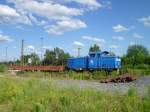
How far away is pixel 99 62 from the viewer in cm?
4628

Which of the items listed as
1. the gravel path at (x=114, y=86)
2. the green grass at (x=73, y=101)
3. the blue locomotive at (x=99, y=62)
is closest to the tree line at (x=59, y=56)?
the blue locomotive at (x=99, y=62)

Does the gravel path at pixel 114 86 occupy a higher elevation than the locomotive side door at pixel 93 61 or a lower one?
lower

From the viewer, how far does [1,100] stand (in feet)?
48.3

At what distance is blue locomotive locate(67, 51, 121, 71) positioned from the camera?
45.4 m

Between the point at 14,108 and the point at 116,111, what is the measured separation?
12.9 feet

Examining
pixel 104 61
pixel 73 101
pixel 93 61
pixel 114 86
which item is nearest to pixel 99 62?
pixel 104 61

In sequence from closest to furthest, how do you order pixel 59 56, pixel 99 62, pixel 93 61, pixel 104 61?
pixel 104 61, pixel 99 62, pixel 93 61, pixel 59 56

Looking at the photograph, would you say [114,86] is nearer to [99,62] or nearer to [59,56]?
[99,62]

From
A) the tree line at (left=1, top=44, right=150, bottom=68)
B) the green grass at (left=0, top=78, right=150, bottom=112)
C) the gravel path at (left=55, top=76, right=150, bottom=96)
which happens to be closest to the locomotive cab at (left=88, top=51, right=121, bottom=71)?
the gravel path at (left=55, top=76, right=150, bottom=96)

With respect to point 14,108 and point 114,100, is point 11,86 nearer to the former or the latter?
point 14,108

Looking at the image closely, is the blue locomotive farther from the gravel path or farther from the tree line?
the tree line

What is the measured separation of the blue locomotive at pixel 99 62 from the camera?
149ft

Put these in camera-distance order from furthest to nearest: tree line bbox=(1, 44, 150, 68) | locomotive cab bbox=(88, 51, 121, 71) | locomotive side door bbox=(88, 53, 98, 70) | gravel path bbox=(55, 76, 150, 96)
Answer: tree line bbox=(1, 44, 150, 68) → locomotive side door bbox=(88, 53, 98, 70) → locomotive cab bbox=(88, 51, 121, 71) → gravel path bbox=(55, 76, 150, 96)

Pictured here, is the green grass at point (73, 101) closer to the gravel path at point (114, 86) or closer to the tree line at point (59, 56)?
the gravel path at point (114, 86)
